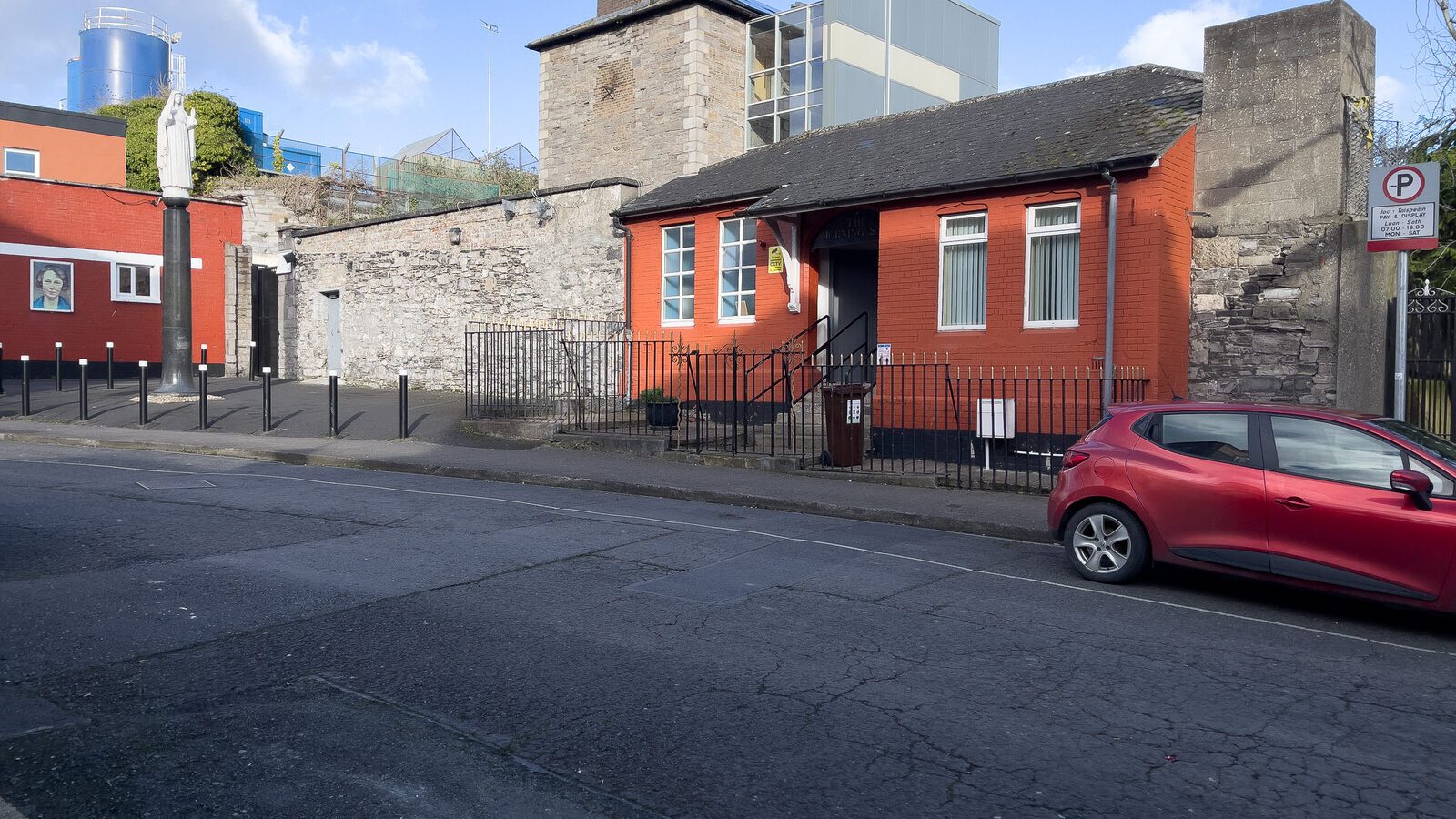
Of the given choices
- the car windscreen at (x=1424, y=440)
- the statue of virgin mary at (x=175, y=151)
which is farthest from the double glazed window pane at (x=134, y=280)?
the car windscreen at (x=1424, y=440)

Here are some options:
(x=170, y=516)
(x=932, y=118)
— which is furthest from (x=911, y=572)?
(x=932, y=118)

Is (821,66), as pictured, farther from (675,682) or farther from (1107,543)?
(675,682)

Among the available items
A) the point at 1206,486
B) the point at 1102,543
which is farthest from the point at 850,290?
the point at 1206,486

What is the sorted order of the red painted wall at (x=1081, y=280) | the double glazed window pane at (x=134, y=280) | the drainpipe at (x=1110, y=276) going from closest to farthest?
1. the red painted wall at (x=1081, y=280)
2. the drainpipe at (x=1110, y=276)
3. the double glazed window pane at (x=134, y=280)

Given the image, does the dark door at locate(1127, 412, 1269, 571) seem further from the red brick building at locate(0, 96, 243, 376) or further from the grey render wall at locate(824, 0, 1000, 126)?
the red brick building at locate(0, 96, 243, 376)

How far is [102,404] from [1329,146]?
22150mm

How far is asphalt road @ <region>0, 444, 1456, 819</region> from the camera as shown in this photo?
4.06 m

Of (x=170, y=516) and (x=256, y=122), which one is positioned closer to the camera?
(x=170, y=516)

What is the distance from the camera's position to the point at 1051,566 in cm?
865

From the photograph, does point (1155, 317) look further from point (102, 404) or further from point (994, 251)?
point (102, 404)

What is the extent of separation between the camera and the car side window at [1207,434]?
746 cm

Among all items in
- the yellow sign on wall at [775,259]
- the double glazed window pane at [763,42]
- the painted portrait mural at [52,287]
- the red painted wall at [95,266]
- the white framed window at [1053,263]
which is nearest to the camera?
the white framed window at [1053,263]

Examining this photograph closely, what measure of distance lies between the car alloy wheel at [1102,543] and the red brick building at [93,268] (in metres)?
27.4

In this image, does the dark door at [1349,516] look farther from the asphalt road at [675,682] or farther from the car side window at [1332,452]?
the asphalt road at [675,682]
